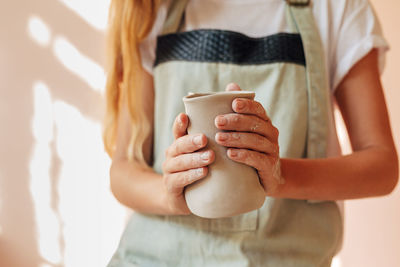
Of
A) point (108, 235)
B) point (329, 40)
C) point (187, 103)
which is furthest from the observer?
point (108, 235)

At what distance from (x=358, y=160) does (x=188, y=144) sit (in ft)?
1.25

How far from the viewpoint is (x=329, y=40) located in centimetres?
82

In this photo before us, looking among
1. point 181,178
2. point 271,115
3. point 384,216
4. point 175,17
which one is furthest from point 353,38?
point 384,216

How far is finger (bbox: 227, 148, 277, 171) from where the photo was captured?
51 cm

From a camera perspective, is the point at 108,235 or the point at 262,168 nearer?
the point at 262,168

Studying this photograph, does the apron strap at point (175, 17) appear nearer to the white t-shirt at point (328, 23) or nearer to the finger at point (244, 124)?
the white t-shirt at point (328, 23)

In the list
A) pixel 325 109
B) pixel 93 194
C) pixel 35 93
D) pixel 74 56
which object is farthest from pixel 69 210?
pixel 325 109

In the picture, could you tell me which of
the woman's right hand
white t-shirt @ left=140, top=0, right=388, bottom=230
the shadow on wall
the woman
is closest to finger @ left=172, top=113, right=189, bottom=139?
the woman's right hand

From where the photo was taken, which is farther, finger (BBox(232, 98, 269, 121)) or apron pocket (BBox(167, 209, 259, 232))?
apron pocket (BBox(167, 209, 259, 232))

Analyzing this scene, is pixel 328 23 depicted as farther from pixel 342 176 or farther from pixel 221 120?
pixel 221 120

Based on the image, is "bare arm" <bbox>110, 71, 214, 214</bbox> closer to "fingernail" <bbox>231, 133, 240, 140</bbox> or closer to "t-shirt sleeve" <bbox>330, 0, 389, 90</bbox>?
"fingernail" <bbox>231, 133, 240, 140</bbox>

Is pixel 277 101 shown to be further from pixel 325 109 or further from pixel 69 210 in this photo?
pixel 69 210

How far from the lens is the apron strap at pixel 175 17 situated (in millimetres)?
881

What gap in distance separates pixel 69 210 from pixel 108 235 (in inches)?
6.6
